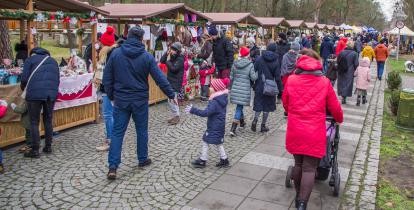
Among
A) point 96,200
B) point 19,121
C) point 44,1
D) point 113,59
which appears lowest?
point 96,200

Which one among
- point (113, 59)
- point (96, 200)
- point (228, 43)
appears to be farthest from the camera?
point (228, 43)

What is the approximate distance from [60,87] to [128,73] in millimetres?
2870

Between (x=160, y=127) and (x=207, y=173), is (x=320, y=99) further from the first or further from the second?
(x=160, y=127)

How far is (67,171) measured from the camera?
588 centimetres

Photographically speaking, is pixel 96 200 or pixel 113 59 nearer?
pixel 96 200

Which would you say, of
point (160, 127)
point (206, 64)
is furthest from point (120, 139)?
point (206, 64)

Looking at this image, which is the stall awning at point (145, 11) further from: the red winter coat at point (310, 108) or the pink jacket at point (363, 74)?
the red winter coat at point (310, 108)

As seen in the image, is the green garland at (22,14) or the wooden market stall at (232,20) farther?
the wooden market stall at (232,20)

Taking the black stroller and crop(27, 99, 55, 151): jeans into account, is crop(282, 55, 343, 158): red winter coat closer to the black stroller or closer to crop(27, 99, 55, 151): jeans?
the black stroller

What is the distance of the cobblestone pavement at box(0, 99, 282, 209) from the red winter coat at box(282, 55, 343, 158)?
1580mm

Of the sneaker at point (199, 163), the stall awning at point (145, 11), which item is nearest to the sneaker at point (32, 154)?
the sneaker at point (199, 163)

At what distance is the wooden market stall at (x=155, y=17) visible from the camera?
10.7 m

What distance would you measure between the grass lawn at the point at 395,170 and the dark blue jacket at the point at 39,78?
4978 millimetres

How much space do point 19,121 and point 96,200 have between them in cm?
289
